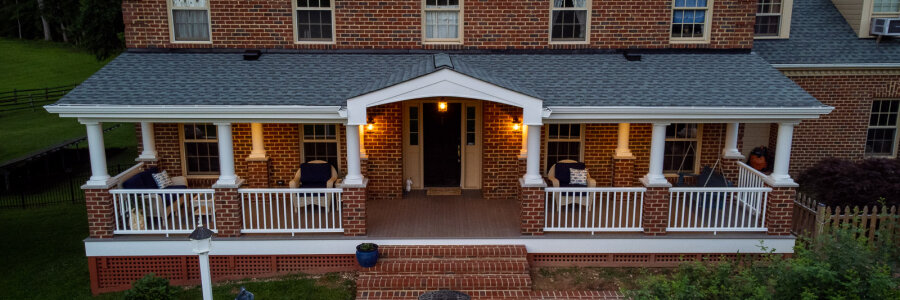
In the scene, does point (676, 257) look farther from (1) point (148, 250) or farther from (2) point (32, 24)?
(2) point (32, 24)

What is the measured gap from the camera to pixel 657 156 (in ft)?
32.6

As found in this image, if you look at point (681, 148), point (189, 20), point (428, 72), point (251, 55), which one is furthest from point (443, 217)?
point (189, 20)

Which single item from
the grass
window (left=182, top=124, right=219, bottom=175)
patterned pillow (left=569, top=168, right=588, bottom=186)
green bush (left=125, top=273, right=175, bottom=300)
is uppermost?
window (left=182, top=124, right=219, bottom=175)

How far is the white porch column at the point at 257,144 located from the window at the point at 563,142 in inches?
233

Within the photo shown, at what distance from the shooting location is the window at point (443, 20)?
1169cm

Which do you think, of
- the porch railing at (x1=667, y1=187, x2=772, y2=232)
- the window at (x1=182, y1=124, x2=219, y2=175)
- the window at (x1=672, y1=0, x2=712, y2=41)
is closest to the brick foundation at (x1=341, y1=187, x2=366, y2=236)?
the window at (x1=182, y1=124, x2=219, y2=175)

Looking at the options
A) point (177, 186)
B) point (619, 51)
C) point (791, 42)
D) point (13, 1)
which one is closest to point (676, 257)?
point (619, 51)

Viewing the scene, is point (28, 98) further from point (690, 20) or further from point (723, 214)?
point (723, 214)

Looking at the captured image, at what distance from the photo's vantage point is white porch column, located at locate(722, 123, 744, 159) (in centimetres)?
1210

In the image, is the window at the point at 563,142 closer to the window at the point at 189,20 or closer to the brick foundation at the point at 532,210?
the brick foundation at the point at 532,210

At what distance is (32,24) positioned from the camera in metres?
53.6

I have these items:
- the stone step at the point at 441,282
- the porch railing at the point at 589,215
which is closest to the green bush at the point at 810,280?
the stone step at the point at 441,282

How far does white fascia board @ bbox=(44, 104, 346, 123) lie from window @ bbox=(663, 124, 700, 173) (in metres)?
7.14

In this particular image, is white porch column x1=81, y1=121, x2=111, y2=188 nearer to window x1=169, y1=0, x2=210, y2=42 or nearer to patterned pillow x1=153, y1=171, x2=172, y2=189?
patterned pillow x1=153, y1=171, x2=172, y2=189
